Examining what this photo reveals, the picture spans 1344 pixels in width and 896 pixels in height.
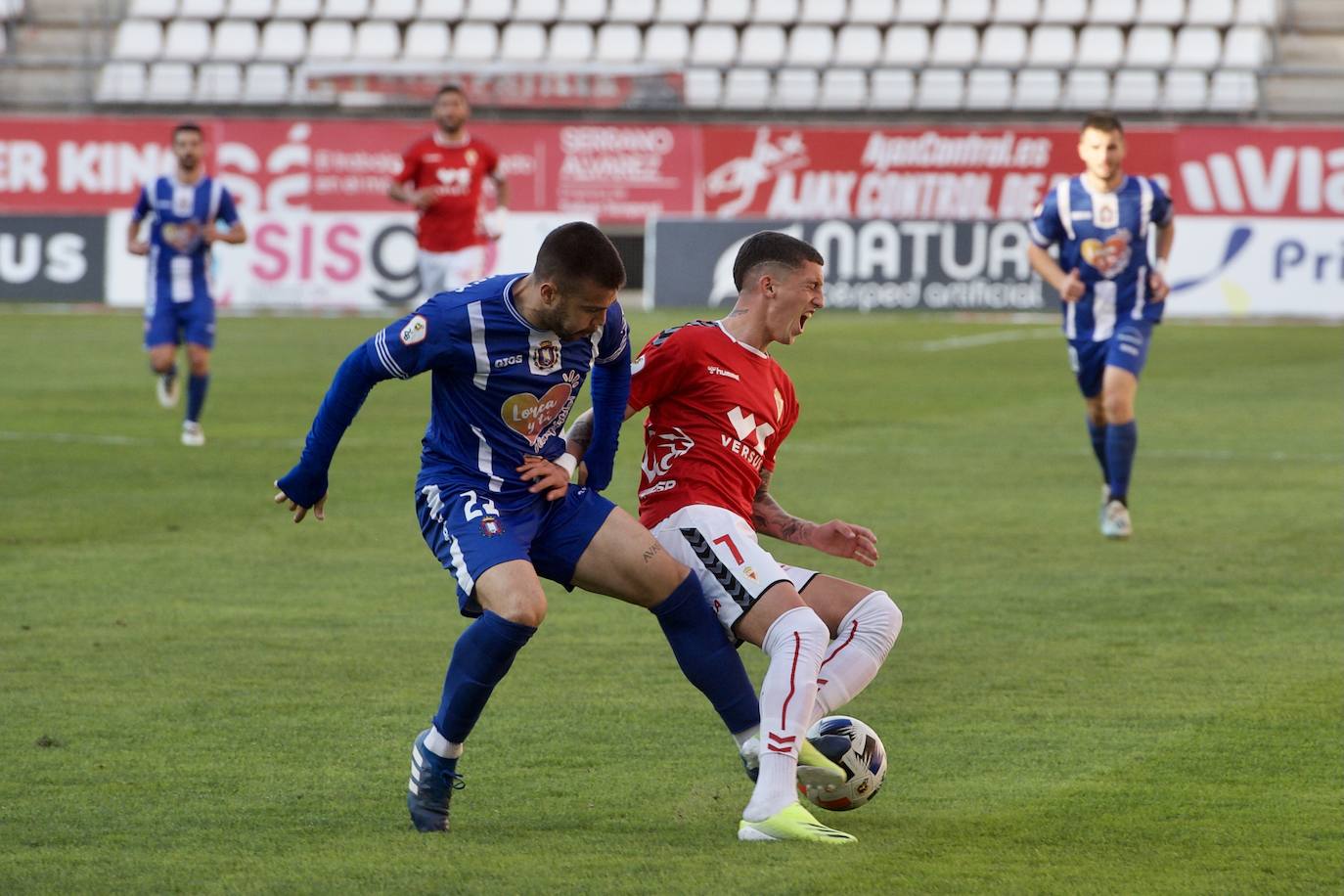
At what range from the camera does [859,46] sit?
101 ft

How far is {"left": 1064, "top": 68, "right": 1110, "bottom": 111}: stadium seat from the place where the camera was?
94.6 ft

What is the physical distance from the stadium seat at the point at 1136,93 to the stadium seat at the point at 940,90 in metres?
2.17

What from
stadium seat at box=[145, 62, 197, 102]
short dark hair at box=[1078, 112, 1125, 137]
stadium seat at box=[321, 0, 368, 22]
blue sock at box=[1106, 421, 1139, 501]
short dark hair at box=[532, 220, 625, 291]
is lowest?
blue sock at box=[1106, 421, 1139, 501]

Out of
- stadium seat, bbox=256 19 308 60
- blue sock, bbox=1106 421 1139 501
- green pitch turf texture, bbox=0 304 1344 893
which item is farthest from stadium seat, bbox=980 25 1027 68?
blue sock, bbox=1106 421 1139 501

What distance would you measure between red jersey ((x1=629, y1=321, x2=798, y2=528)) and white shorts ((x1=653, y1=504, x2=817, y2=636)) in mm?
112

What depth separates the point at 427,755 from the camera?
15.7ft

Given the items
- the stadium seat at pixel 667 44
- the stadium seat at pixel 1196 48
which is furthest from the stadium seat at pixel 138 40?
the stadium seat at pixel 1196 48

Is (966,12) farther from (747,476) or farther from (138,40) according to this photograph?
(747,476)

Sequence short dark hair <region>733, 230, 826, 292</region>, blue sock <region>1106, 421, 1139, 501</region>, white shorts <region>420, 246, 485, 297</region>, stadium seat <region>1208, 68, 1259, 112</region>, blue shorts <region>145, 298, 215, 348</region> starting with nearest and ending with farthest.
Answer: short dark hair <region>733, 230, 826, 292</region>, blue sock <region>1106, 421, 1139, 501</region>, blue shorts <region>145, 298, 215, 348</region>, white shorts <region>420, 246, 485, 297</region>, stadium seat <region>1208, 68, 1259, 112</region>

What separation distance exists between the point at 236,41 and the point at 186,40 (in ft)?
2.52

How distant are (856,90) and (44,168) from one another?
1142cm

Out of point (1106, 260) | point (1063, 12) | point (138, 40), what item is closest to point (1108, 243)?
point (1106, 260)

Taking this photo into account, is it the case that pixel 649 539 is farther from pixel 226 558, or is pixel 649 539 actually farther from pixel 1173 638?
pixel 226 558

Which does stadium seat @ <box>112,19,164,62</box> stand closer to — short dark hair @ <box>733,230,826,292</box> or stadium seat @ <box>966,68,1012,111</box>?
stadium seat @ <box>966,68,1012,111</box>
